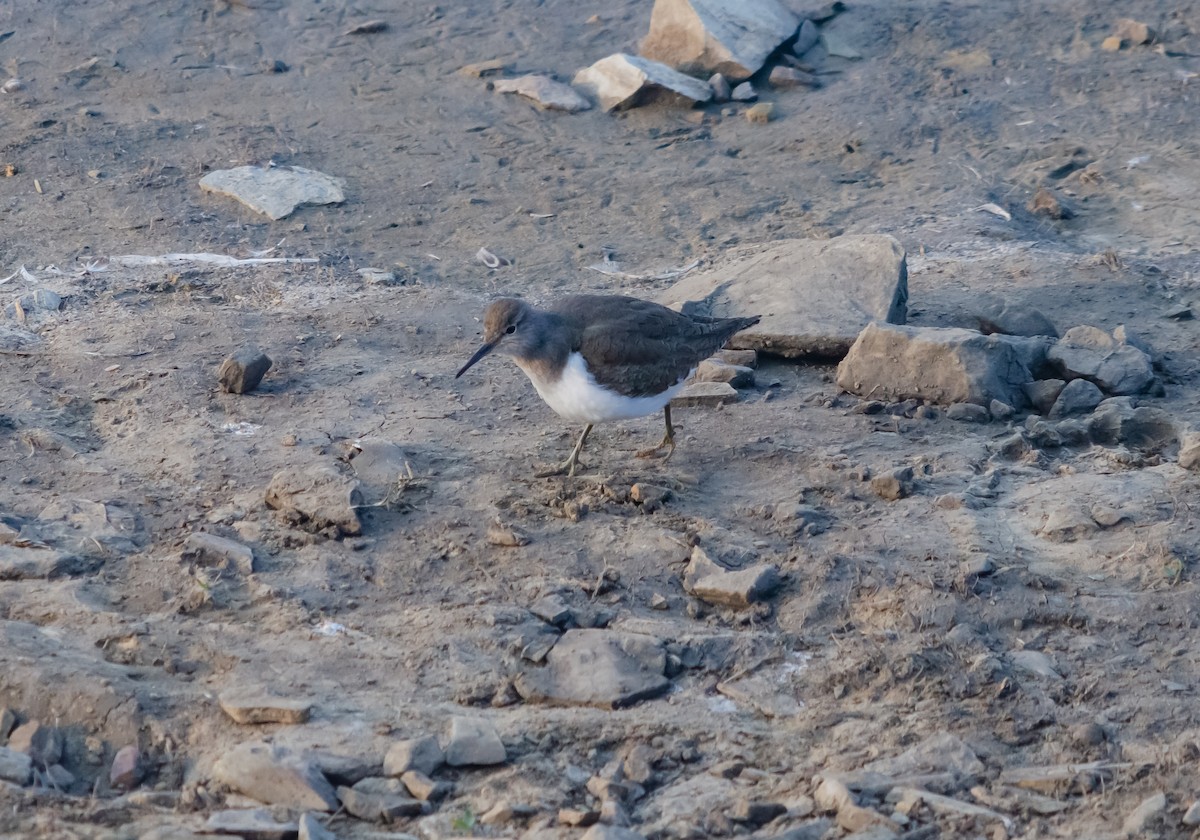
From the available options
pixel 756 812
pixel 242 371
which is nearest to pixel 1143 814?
pixel 756 812

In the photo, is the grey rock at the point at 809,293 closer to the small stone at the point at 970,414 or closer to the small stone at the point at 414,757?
the small stone at the point at 970,414

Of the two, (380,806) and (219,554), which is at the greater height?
(380,806)

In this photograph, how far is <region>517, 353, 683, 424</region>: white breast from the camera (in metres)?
5.76

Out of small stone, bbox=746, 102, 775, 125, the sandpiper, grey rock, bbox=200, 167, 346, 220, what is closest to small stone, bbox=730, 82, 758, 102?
small stone, bbox=746, 102, 775, 125

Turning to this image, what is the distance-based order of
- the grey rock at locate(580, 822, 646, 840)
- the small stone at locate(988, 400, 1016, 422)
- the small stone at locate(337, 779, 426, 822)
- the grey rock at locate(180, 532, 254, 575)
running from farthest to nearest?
the small stone at locate(988, 400, 1016, 422)
the grey rock at locate(180, 532, 254, 575)
the small stone at locate(337, 779, 426, 822)
the grey rock at locate(580, 822, 646, 840)

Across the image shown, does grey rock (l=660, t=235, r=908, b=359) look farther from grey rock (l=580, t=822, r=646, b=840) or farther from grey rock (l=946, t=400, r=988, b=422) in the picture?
grey rock (l=580, t=822, r=646, b=840)

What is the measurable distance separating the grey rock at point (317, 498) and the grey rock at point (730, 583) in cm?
134

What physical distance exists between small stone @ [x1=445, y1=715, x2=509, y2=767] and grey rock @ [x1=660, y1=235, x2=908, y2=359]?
3469 millimetres

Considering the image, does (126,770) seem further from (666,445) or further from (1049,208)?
(1049,208)

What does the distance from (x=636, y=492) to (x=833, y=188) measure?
14.4 feet

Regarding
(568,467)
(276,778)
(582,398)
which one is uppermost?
(276,778)

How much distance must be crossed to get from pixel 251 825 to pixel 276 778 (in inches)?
8.0

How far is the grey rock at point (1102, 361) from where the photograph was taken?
21.1ft

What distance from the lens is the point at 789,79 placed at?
10.6 meters
